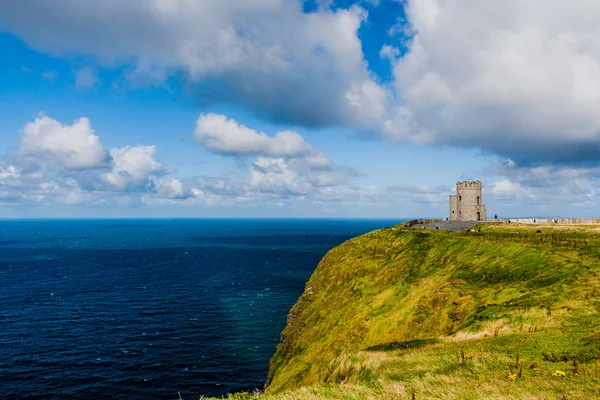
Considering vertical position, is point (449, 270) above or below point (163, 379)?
above

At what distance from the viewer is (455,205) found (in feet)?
293

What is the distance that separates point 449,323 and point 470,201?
62692 millimetres

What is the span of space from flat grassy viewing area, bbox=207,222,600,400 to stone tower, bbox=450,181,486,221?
28.3m

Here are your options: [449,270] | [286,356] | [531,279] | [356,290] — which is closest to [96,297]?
[286,356]

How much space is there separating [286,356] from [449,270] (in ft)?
87.6

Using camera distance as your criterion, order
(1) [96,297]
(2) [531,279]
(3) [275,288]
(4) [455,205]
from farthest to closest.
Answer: (3) [275,288], (1) [96,297], (4) [455,205], (2) [531,279]

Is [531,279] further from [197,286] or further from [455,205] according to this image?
[197,286]

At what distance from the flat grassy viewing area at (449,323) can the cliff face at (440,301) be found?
0.13 meters

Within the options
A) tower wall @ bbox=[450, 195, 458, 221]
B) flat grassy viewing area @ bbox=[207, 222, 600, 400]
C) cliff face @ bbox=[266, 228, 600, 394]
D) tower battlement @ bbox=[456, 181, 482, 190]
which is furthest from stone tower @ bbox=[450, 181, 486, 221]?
flat grassy viewing area @ bbox=[207, 222, 600, 400]

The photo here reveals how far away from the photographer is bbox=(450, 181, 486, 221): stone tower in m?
85.9

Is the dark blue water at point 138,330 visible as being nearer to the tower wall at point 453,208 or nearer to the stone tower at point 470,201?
the tower wall at point 453,208

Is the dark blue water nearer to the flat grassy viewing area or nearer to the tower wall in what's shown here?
the flat grassy viewing area

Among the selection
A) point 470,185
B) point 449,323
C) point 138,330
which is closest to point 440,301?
point 449,323

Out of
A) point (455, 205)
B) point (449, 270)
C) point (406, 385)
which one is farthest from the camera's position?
point (455, 205)
